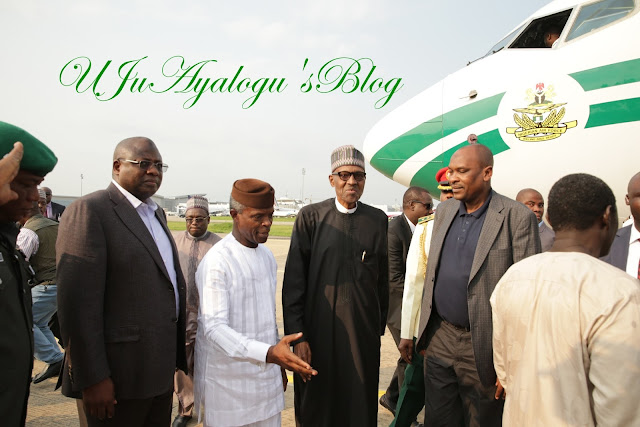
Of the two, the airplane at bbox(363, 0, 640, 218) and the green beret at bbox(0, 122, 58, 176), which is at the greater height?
the airplane at bbox(363, 0, 640, 218)

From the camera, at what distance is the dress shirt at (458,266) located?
274cm

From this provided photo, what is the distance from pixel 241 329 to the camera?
7.93ft

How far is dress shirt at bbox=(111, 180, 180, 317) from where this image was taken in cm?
259

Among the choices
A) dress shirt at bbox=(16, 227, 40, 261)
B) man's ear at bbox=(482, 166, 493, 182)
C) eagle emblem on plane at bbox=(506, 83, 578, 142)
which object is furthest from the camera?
eagle emblem on plane at bbox=(506, 83, 578, 142)

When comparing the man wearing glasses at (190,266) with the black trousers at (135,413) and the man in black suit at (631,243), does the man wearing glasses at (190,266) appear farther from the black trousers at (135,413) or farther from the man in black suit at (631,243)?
the man in black suit at (631,243)

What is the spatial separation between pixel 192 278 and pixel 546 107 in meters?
4.31

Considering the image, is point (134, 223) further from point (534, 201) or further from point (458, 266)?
point (534, 201)

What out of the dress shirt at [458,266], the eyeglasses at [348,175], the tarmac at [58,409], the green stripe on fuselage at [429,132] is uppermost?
the green stripe on fuselage at [429,132]

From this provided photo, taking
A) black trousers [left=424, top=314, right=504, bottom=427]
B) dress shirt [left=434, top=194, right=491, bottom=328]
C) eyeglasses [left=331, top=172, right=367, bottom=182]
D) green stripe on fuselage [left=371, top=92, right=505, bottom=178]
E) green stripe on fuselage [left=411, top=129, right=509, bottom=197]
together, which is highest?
green stripe on fuselage [left=371, top=92, right=505, bottom=178]

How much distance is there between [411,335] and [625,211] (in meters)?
4.16

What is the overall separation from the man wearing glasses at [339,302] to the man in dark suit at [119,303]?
987 millimetres

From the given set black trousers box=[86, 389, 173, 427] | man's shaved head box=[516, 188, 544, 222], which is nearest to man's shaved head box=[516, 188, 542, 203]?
man's shaved head box=[516, 188, 544, 222]

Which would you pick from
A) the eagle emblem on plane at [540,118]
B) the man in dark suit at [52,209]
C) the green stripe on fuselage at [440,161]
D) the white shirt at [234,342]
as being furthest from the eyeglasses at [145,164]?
the man in dark suit at [52,209]

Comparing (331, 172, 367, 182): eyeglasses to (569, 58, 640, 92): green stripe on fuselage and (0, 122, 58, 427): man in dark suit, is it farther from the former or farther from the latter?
(569, 58, 640, 92): green stripe on fuselage
